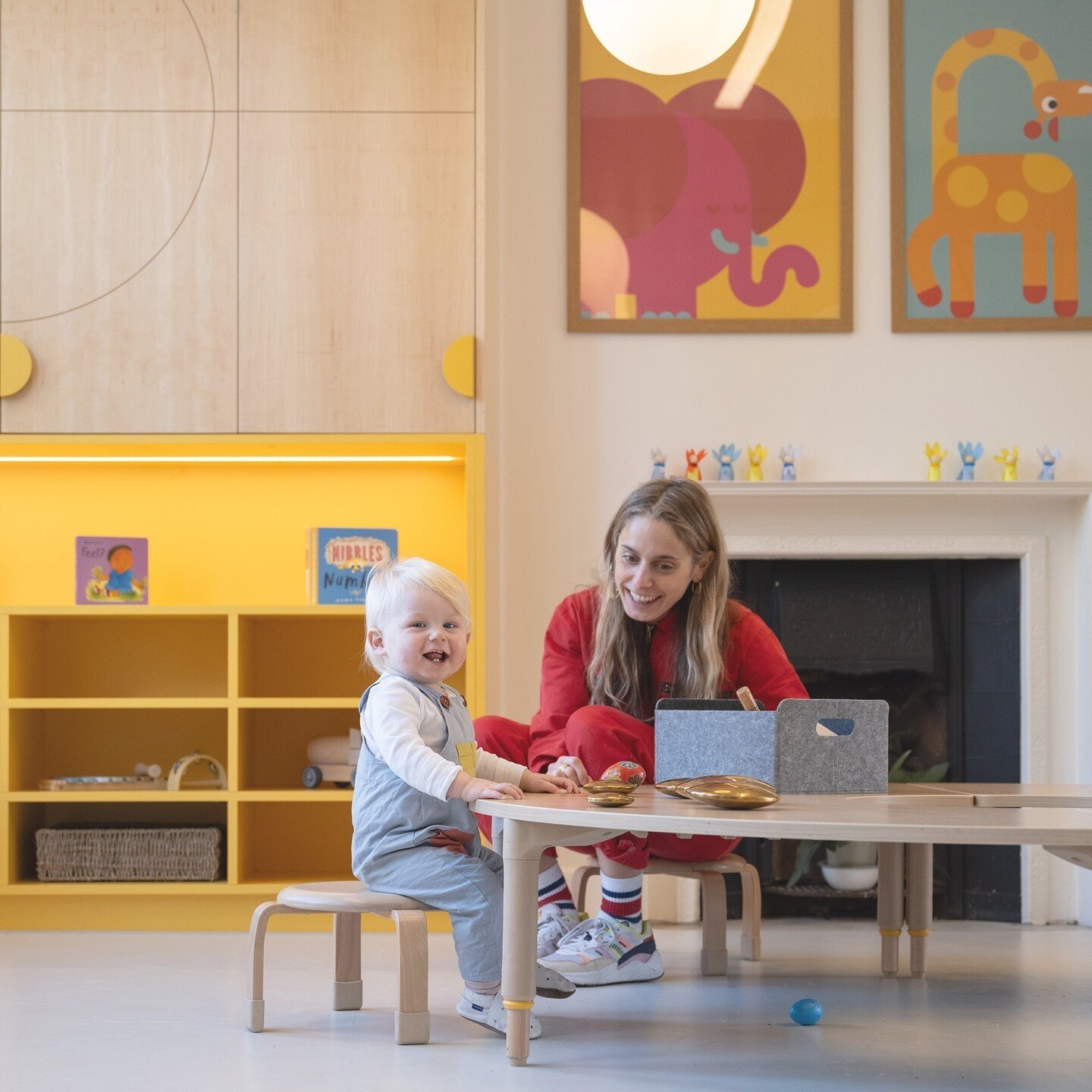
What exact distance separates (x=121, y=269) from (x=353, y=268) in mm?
582

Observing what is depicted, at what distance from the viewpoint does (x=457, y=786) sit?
6.31 ft

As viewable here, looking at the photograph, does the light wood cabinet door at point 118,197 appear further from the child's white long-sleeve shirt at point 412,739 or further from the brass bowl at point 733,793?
the brass bowl at point 733,793

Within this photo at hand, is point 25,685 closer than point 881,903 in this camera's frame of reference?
No

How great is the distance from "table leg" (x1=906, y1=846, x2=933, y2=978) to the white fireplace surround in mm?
926

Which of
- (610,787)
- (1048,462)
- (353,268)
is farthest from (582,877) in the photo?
(1048,462)

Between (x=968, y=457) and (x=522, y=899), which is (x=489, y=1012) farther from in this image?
(x=968, y=457)

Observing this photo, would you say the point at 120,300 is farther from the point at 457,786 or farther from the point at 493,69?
the point at 457,786

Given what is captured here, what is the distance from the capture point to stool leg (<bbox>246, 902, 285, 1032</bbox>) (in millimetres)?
2078

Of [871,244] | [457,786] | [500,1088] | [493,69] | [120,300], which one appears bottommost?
[500,1088]

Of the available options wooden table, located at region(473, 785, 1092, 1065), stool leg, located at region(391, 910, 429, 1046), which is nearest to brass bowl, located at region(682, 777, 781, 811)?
wooden table, located at region(473, 785, 1092, 1065)

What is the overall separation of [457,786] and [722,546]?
2.71 ft

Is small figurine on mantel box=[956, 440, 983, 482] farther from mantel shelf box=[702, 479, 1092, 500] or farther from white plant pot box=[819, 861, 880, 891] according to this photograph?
white plant pot box=[819, 861, 880, 891]

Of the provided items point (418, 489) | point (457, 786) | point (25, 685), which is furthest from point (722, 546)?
point (25, 685)

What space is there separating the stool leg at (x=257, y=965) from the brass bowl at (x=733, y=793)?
0.76m
